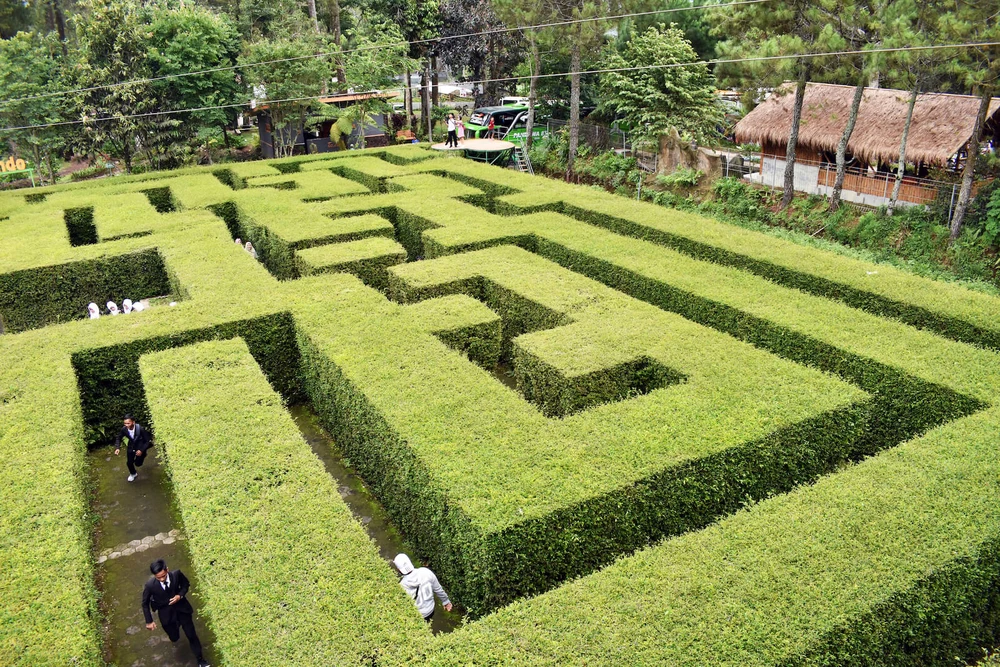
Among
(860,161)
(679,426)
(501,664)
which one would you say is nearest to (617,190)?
(860,161)

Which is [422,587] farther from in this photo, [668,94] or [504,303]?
[668,94]

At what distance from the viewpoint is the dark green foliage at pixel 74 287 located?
17.2m

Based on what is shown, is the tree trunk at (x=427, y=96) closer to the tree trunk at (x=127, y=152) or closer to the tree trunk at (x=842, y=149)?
the tree trunk at (x=127, y=152)

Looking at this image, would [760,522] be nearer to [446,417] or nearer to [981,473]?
[981,473]

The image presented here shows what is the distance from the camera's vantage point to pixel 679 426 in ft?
33.1

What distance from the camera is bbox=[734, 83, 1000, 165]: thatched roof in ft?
77.6

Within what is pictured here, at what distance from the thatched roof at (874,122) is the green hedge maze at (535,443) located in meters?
10.5

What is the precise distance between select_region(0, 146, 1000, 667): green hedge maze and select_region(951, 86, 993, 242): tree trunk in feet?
25.2

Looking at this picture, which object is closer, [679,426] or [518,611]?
[518,611]

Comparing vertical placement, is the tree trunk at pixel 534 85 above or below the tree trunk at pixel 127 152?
above

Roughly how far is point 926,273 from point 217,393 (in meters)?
19.5

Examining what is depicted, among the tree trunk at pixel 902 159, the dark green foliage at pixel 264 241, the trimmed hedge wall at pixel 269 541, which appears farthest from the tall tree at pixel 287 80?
the trimmed hedge wall at pixel 269 541

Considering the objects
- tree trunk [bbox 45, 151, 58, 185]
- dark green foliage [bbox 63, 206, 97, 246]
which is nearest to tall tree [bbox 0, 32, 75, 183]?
tree trunk [bbox 45, 151, 58, 185]

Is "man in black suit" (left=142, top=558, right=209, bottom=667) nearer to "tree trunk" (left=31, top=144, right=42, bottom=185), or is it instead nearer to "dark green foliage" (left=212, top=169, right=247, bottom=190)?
"dark green foliage" (left=212, top=169, right=247, bottom=190)
